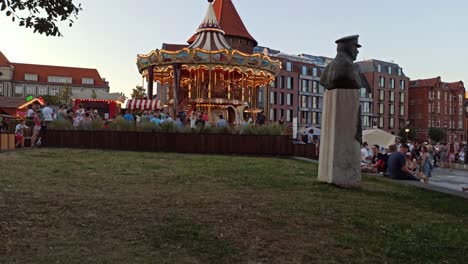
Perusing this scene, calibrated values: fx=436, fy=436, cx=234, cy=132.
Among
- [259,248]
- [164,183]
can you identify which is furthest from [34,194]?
[259,248]

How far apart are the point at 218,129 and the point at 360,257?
586 inches

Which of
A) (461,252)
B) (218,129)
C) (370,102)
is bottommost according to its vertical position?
(461,252)

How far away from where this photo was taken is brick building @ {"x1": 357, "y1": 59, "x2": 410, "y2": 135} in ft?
320

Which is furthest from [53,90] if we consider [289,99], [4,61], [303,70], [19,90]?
[303,70]

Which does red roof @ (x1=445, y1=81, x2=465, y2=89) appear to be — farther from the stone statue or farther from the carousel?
the stone statue

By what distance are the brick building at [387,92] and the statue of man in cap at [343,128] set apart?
9194 cm

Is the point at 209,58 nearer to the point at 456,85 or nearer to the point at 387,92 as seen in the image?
the point at 387,92

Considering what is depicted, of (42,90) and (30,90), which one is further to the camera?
(42,90)

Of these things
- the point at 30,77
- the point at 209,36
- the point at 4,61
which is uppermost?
the point at 4,61

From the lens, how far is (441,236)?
18.3 ft

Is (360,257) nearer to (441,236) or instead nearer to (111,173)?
(441,236)

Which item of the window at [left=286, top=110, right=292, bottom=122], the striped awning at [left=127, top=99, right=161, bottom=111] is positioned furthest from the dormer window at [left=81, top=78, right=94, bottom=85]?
the striped awning at [left=127, top=99, right=161, bottom=111]

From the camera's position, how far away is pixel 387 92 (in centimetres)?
9938

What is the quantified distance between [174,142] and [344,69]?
10.6m
